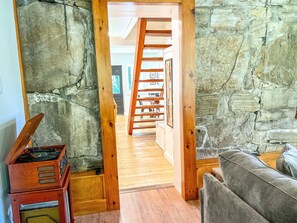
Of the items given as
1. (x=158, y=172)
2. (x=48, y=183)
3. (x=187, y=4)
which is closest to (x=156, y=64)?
(x=158, y=172)

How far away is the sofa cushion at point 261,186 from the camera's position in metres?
0.89

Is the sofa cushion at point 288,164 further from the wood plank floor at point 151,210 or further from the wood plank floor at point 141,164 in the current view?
the wood plank floor at point 141,164

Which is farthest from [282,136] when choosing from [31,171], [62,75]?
[31,171]

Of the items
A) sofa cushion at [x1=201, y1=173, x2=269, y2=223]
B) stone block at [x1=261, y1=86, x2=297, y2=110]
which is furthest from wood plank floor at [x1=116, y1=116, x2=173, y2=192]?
sofa cushion at [x1=201, y1=173, x2=269, y2=223]

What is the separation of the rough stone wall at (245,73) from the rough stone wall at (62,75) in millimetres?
1098

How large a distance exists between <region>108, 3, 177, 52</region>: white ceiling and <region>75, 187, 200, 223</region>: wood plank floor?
6.70 ft

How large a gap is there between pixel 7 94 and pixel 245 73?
2.24m

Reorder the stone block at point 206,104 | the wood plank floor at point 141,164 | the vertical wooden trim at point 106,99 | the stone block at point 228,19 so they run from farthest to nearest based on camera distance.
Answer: the wood plank floor at point 141,164 < the stone block at point 206,104 < the stone block at point 228,19 < the vertical wooden trim at point 106,99

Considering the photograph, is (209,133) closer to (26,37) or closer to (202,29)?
(202,29)

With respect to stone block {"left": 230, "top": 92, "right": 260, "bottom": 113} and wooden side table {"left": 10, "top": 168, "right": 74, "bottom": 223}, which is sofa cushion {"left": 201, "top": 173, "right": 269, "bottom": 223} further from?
stone block {"left": 230, "top": 92, "right": 260, "bottom": 113}

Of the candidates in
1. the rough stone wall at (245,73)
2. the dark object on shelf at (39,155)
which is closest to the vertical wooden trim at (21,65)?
the dark object on shelf at (39,155)

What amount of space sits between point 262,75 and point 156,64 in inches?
276

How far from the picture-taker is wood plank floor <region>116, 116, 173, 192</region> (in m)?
3.15

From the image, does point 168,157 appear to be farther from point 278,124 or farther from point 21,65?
point 21,65
